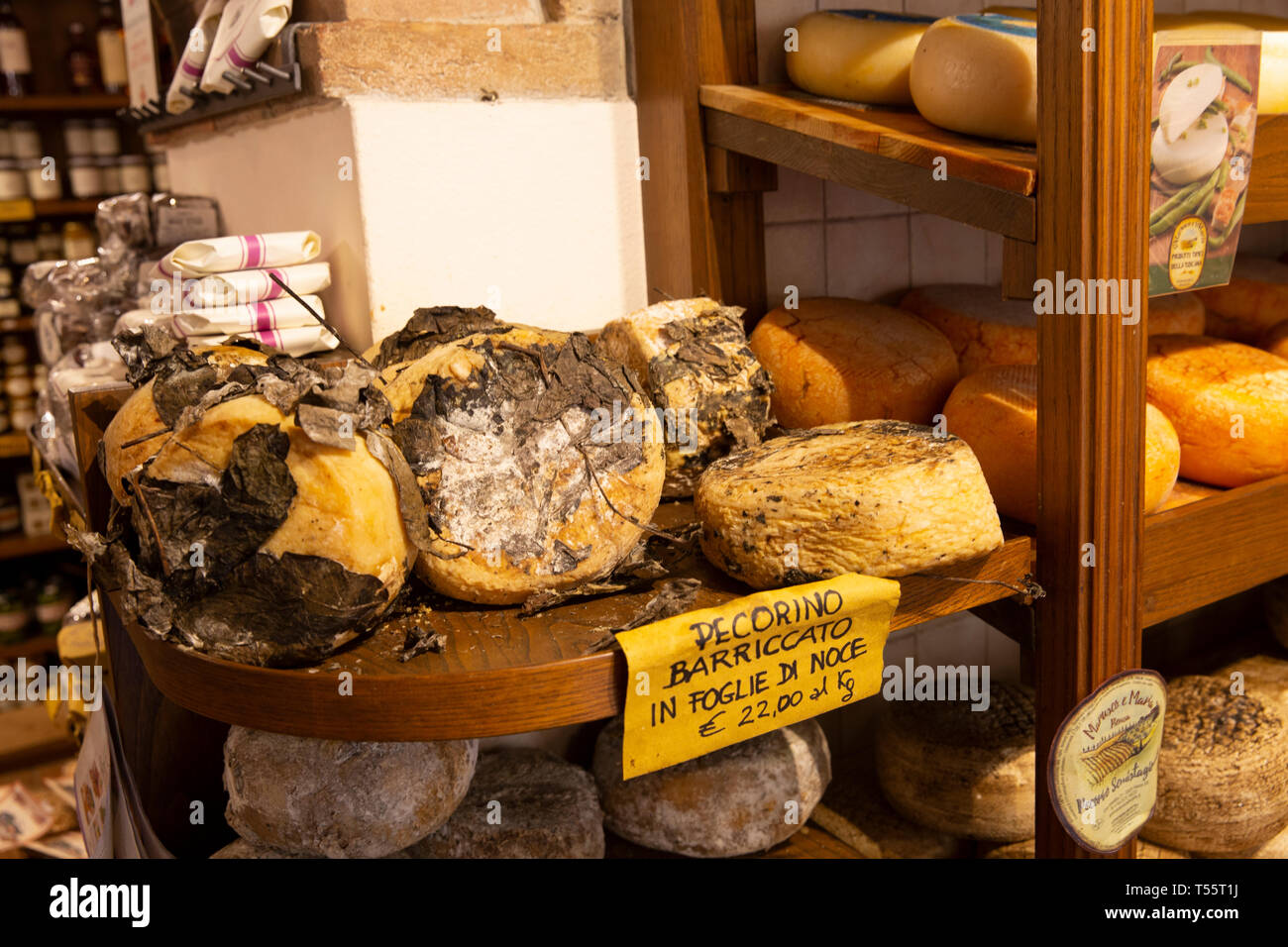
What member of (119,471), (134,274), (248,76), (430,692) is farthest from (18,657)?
(430,692)

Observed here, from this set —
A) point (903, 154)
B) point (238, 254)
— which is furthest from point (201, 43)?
point (903, 154)

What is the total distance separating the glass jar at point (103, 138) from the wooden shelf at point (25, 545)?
47.5 inches

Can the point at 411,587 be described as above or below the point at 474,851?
above

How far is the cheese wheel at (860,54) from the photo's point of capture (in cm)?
125

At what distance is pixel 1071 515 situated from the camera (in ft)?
3.48

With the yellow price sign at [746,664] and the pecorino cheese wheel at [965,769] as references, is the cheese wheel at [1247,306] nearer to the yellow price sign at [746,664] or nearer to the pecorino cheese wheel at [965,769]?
the pecorino cheese wheel at [965,769]

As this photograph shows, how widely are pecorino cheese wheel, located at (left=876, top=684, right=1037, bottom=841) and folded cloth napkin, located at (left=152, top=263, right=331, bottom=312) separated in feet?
3.30

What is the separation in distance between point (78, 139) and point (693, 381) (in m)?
2.80

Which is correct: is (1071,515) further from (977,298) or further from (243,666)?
(243,666)

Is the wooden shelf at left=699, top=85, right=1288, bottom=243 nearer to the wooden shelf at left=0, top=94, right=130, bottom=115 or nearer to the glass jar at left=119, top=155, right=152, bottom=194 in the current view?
the glass jar at left=119, top=155, right=152, bottom=194

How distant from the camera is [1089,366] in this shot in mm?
1025

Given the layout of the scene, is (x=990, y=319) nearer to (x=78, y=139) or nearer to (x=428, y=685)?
(x=428, y=685)

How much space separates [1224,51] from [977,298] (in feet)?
1.52

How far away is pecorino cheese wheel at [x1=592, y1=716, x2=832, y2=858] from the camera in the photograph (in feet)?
4.19
